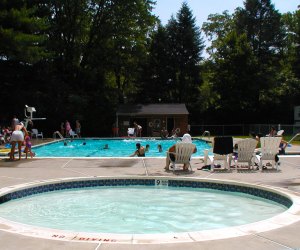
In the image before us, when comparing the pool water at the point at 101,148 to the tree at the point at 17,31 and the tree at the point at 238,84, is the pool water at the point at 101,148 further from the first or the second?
the tree at the point at 238,84

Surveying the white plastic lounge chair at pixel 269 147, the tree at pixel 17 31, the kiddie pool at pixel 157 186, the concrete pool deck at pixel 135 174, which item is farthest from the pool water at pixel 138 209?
the tree at pixel 17 31

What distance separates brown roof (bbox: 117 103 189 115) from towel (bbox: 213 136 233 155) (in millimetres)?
24594

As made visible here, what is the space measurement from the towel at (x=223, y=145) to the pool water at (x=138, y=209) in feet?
7.21

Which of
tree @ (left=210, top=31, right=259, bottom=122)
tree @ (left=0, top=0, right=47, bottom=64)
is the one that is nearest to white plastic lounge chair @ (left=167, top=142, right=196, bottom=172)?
tree @ (left=0, top=0, right=47, bottom=64)

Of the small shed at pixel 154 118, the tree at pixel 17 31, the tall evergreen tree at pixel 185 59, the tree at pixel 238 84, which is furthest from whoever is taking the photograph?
the tall evergreen tree at pixel 185 59

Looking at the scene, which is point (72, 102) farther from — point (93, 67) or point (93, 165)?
point (93, 165)

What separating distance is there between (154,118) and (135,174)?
26369 mm

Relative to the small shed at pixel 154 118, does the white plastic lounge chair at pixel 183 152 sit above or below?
below

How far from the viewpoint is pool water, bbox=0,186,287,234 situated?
6832 mm

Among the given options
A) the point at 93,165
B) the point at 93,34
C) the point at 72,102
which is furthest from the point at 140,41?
the point at 93,165

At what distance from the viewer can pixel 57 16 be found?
39812 mm

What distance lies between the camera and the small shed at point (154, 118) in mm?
36688

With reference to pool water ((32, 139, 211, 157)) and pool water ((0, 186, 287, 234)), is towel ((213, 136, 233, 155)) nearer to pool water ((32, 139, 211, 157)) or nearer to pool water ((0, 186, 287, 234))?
pool water ((0, 186, 287, 234))

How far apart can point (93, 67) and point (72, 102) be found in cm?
608
